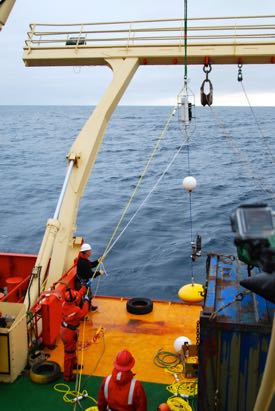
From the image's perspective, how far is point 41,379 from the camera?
296 inches

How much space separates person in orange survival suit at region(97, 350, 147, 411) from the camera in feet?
17.3

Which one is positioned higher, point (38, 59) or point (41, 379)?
point (38, 59)

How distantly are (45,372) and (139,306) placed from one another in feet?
9.18

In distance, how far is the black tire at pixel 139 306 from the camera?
388 inches

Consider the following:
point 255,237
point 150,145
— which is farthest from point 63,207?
point 150,145

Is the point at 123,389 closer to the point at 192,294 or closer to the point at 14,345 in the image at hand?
the point at 14,345

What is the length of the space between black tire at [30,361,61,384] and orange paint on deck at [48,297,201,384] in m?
0.36

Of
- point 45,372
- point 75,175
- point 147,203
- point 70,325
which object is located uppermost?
point 147,203

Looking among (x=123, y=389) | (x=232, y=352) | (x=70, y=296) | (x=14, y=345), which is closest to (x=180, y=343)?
(x=70, y=296)

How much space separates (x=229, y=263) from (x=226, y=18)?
4852 millimetres

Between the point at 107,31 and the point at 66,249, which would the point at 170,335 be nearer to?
the point at 66,249

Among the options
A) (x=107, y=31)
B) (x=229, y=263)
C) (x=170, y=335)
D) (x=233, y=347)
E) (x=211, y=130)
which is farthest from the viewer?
(x=211, y=130)

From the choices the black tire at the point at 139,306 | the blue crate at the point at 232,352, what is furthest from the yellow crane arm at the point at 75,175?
the blue crate at the point at 232,352

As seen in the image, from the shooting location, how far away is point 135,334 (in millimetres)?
9078
